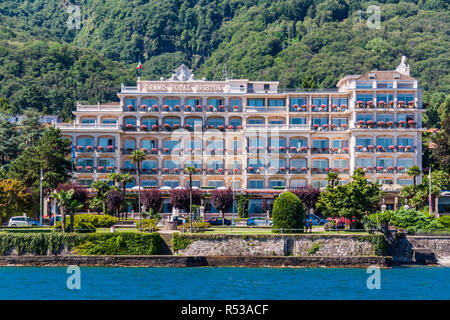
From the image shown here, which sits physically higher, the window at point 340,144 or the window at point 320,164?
the window at point 340,144

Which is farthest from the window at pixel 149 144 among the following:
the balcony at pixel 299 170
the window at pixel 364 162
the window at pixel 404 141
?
the window at pixel 404 141

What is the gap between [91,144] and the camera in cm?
10162

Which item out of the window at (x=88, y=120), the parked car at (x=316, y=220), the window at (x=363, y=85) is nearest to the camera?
the parked car at (x=316, y=220)

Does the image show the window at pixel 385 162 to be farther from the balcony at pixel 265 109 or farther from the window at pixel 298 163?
the balcony at pixel 265 109

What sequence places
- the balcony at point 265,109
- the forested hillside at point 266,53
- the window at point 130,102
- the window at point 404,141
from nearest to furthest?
the window at point 404,141, the window at point 130,102, the balcony at point 265,109, the forested hillside at point 266,53

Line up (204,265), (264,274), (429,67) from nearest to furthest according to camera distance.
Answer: (264,274) < (204,265) < (429,67)

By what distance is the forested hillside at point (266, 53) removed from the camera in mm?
154875

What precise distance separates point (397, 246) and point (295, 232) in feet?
34.8

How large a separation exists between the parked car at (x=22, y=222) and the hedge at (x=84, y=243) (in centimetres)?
1509

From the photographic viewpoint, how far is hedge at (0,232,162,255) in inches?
2589

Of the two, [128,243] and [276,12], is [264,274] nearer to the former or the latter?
[128,243]

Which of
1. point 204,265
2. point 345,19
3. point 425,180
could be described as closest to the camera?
point 204,265

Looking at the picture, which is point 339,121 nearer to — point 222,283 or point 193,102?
point 193,102

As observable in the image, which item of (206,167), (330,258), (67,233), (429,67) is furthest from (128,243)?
(429,67)
